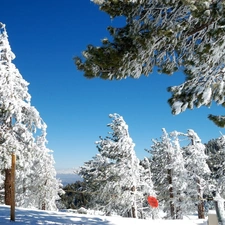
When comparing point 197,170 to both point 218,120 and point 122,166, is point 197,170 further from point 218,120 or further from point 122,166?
point 218,120

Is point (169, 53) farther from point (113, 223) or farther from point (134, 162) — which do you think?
point (134, 162)

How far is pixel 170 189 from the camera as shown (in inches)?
964

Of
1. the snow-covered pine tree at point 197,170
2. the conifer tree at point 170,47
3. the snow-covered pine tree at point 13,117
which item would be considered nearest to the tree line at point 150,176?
the snow-covered pine tree at point 197,170

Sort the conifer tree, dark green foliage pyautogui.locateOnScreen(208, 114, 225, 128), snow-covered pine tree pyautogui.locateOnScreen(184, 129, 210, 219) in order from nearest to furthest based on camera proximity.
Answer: the conifer tree → dark green foliage pyautogui.locateOnScreen(208, 114, 225, 128) → snow-covered pine tree pyautogui.locateOnScreen(184, 129, 210, 219)

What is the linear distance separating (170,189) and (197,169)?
4.15 meters

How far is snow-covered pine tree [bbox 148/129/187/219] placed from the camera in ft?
73.2

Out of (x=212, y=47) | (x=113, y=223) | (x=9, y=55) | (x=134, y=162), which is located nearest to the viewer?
(x=212, y=47)

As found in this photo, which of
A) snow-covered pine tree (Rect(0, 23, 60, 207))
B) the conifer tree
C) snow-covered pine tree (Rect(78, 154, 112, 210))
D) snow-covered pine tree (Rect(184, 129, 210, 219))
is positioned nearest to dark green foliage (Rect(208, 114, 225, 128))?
the conifer tree

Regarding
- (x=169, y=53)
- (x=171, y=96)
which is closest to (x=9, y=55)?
(x=169, y=53)

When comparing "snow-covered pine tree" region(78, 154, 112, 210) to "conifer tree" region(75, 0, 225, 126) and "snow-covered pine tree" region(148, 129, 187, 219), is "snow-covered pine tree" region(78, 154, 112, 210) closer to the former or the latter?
"snow-covered pine tree" region(148, 129, 187, 219)

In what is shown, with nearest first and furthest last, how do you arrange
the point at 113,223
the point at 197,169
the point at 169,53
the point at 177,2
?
the point at 177,2, the point at 169,53, the point at 113,223, the point at 197,169

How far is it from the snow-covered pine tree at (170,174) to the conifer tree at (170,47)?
55.1 feet

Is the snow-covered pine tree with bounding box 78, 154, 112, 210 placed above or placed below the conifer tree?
below

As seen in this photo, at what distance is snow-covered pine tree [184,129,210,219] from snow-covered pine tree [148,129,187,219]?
68cm
